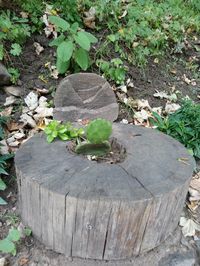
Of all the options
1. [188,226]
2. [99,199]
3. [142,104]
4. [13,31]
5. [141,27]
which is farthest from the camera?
[141,27]

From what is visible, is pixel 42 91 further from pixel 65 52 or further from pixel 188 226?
pixel 188 226

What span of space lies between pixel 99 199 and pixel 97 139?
1.43 feet

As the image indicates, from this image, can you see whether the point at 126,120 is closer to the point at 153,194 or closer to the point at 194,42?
the point at 153,194

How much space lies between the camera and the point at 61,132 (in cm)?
231

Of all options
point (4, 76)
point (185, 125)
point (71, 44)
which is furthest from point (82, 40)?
point (185, 125)

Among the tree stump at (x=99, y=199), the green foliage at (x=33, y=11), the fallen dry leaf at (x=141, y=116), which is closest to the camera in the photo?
the tree stump at (x=99, y=199)

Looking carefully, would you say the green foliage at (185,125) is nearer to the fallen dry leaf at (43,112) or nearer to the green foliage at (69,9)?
the fallen dry leaf at (43,112)

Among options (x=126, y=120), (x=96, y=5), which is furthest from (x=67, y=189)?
(x=96, y=5)

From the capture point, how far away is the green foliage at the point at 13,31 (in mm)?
3125

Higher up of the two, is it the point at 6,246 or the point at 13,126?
the point at 13,126

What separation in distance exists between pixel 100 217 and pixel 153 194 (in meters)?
0.31

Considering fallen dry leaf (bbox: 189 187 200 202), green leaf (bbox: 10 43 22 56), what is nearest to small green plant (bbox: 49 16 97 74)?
green leaf (bbox: 10 43 22 56)

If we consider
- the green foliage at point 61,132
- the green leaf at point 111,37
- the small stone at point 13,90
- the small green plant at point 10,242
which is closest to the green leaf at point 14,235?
the small green plant at point 10,242

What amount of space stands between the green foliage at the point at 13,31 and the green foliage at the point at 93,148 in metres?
1.29
